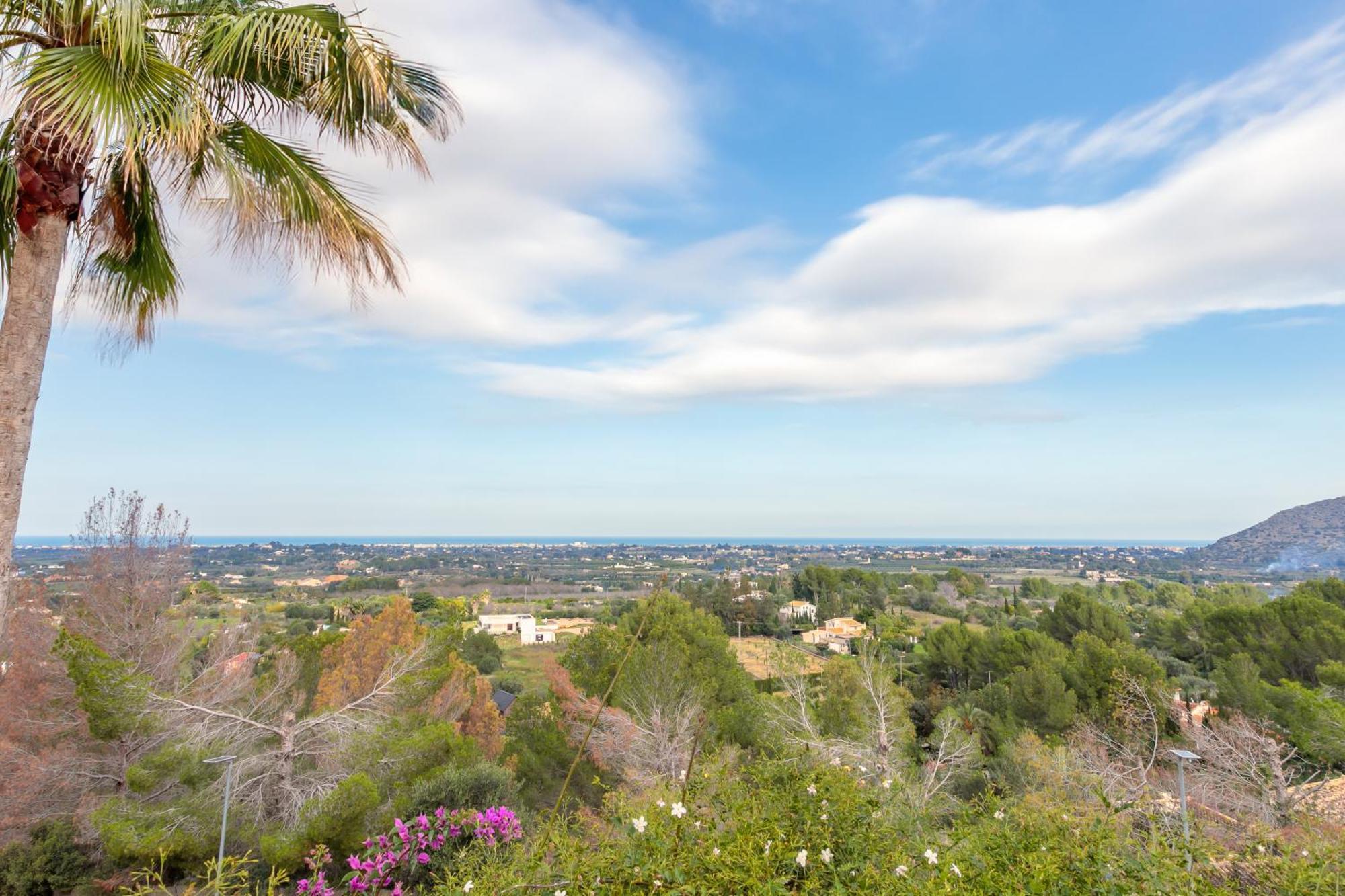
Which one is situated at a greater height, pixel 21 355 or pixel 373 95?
pixel 373 95

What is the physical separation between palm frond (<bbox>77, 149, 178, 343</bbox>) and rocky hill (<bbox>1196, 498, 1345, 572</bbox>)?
77352 mm

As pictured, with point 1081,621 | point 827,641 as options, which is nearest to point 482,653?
point 827,641

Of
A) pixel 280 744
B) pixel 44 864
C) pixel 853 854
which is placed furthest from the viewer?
pixel 280 744

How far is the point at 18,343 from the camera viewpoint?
214 cm

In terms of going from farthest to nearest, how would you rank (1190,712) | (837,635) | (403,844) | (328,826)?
(837,635)
(1190,712)
(328,826)
(403,844)

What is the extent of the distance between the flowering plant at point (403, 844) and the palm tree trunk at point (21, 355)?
1555 mm

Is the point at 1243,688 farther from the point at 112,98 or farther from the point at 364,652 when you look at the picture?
the point at 112,98

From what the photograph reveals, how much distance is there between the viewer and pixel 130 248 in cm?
273

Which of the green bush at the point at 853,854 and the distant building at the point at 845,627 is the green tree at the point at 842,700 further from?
the distant building at the point at 845,627

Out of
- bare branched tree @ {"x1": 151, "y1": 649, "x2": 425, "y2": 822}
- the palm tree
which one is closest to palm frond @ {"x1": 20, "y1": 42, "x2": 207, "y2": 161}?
the palm tree

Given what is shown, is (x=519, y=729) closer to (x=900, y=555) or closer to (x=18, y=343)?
(x=18, y=343)

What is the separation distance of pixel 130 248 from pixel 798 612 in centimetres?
4587

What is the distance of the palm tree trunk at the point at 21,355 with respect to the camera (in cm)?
209

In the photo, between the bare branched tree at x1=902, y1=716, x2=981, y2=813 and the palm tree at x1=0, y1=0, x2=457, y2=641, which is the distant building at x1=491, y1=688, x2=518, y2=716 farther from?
the palm tree at x1=0, y1=0, x2=457, y2=641
